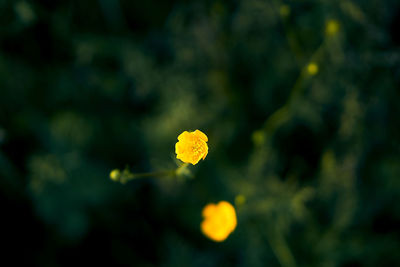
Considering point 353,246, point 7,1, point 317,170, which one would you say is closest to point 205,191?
point 317,170

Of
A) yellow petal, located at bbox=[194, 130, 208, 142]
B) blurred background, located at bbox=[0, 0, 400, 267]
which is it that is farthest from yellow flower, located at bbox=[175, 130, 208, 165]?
blurred background, located at bbox=[0, 0, 400, 267]

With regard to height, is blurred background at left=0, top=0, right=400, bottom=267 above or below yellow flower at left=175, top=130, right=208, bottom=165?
above

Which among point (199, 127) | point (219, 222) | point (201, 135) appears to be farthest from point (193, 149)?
point (199, 127)

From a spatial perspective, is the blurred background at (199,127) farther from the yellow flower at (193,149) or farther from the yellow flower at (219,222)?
the yellow flower at (193,149)

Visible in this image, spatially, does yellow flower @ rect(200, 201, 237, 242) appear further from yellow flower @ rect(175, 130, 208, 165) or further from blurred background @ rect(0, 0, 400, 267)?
yellow flower @ rect(175, 130, 208, 165)

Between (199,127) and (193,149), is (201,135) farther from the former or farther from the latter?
(199,127)

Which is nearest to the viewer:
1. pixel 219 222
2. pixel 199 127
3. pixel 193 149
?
pixel 193 149

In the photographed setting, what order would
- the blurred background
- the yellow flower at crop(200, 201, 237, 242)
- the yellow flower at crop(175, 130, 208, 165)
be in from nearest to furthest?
the yellow flower at crop(175, 130, 208, 165), the yellow flower at crop(200, 201, 237, 242), the blurred background
